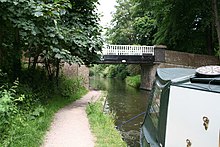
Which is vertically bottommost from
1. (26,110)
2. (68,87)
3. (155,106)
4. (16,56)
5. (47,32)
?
(68,87)

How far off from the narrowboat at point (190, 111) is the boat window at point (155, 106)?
0.7 inches

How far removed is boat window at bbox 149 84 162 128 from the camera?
15.9 feet

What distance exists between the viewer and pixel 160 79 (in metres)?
4.88

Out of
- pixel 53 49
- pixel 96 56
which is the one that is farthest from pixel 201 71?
pixel 96 56

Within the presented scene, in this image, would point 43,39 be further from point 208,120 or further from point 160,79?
point 208,120

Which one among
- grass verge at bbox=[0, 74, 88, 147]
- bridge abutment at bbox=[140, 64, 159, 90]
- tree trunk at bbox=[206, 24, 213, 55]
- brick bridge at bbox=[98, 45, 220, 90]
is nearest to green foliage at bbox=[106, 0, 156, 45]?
bridge abutment at bbox=[140, 64, 159, 90]

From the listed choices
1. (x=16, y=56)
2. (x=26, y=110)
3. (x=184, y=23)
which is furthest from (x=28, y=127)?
(x=184, y=23)

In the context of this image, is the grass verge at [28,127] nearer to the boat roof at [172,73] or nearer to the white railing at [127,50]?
the boat roof at [172,73]

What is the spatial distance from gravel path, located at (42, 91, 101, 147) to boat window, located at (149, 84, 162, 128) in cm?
167

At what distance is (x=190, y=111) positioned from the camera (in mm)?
3422

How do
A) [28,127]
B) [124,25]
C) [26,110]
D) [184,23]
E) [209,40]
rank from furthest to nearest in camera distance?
[124,25]
[209,40]
[184,23]
[26,110]
[28,127]

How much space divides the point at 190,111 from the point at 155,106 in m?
1.70

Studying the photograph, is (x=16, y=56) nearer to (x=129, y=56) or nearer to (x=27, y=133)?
(x=27, y=133)

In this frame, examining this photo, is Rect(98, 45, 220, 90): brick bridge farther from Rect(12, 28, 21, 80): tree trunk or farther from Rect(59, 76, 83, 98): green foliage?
Rect(12, 28, 21, 80): tree trunk
